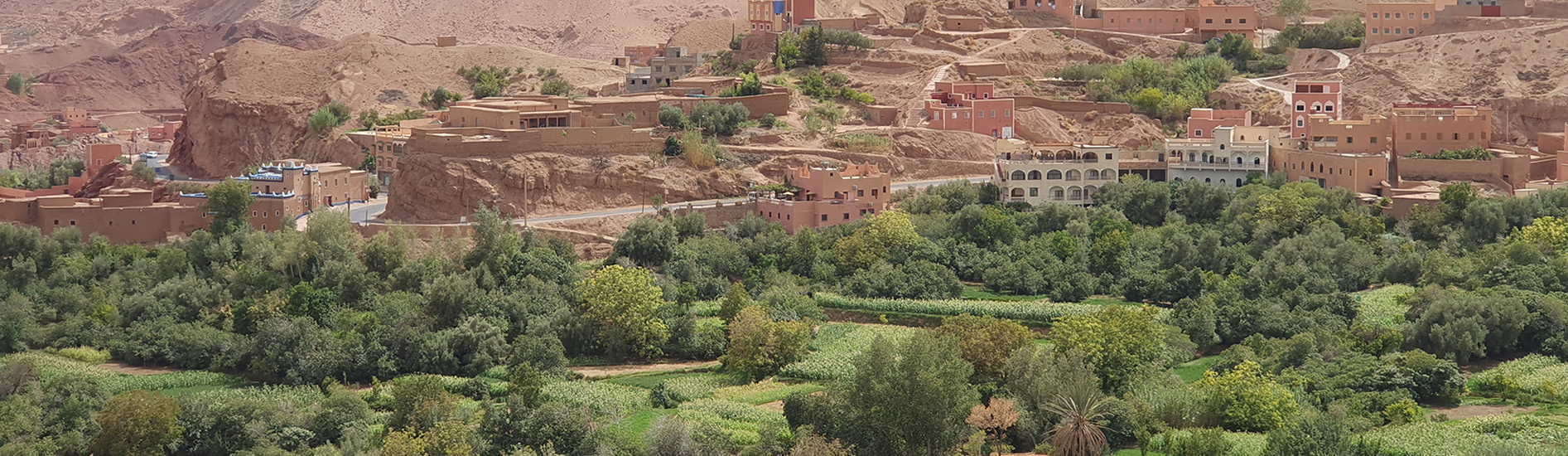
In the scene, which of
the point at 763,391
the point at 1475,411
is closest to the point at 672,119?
Answer: the point at 763,391

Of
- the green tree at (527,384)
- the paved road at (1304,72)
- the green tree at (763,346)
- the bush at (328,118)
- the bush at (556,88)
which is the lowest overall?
the green tree at (527,384)

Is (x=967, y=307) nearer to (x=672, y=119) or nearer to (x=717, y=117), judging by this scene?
(x=717, y=117)

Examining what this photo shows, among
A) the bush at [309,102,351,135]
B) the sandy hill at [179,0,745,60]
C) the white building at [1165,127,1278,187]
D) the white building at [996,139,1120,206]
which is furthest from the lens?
the sandy hill at [179,0,745,60]

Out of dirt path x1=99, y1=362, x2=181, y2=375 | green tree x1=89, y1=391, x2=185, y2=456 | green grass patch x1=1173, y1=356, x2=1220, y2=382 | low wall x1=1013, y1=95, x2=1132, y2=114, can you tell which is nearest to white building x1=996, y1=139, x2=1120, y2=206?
low wall x1=1013, y1=95, x2=1132, y2=114

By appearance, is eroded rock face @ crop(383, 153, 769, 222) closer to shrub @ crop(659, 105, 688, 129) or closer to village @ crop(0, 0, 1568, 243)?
village @ crop(0, 0, 1568, 243)

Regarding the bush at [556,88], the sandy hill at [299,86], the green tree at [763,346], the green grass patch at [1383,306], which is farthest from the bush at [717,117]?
the green grass patch at [1383,306]

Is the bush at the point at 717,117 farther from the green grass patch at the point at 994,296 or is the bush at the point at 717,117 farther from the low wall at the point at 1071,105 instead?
the green grass patch at the point at 994,296
